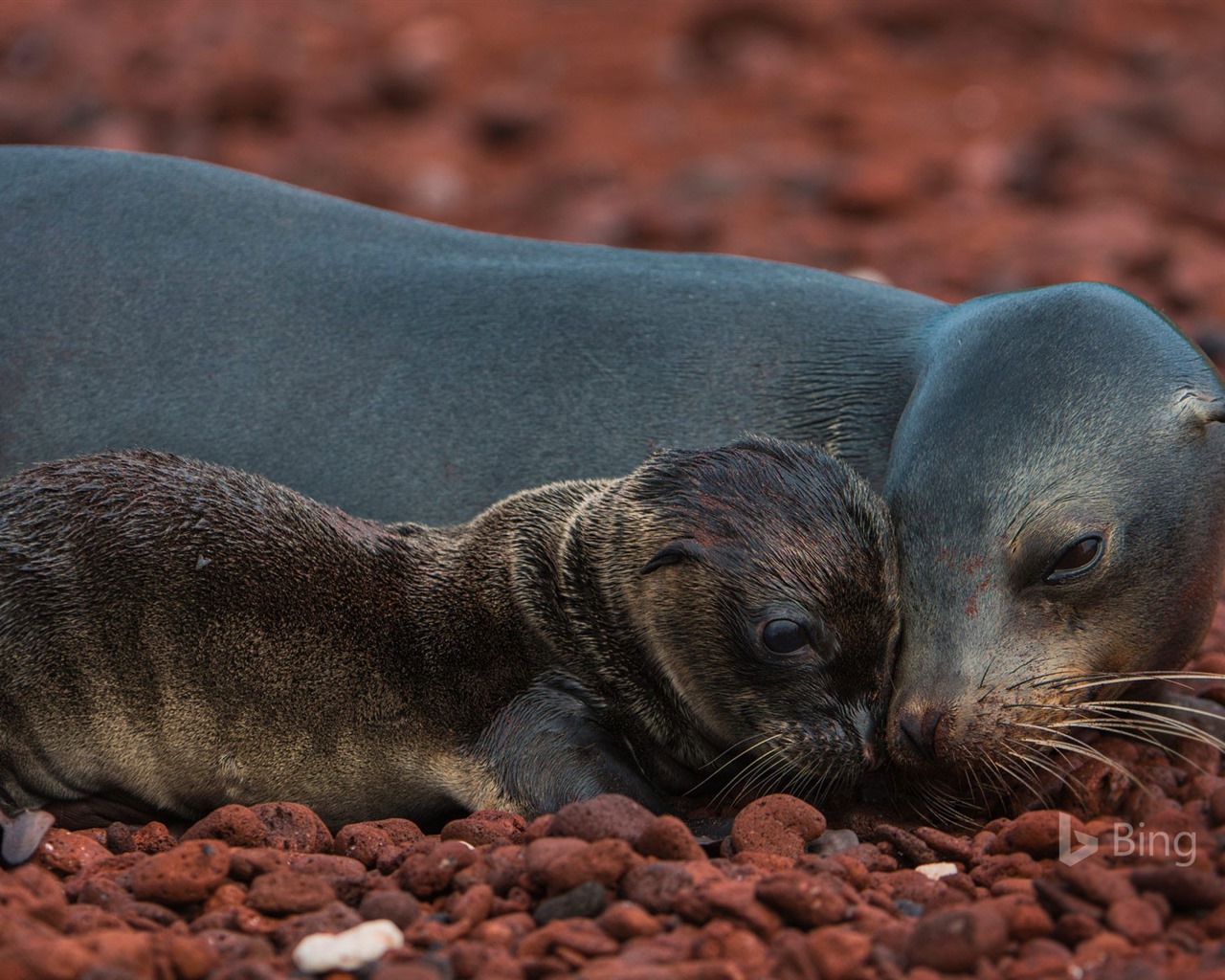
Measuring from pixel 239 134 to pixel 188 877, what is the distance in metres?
8.79

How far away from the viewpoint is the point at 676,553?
4746mm

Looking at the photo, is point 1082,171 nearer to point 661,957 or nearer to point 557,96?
point 557,96

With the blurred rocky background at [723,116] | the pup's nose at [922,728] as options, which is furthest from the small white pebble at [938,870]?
the blurred rocky background at [723,116]

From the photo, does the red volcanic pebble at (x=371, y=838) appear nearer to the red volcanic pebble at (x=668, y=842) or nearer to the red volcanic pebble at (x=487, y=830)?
the red volcanic pebble at (x=487, y=830)

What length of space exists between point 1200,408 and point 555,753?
2.11 meters

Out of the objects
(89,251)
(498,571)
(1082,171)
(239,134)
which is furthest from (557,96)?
(498,571)

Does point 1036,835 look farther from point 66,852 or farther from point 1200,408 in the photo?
point 66,852

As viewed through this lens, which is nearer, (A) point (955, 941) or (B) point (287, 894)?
(A) point (955, 941)

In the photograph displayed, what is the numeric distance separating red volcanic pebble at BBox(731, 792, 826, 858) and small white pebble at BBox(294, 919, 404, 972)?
1.07 metres

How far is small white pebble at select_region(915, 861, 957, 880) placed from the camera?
418 cm

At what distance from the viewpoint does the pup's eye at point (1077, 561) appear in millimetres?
4895

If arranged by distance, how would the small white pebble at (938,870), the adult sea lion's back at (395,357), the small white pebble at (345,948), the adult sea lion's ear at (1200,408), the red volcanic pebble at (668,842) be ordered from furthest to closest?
the adult sea lion's back at (395,357) < the adult sea lion's ear at (1200,408) < the small white pebble at (938,870) < the red volcanic pebble at (668,842) < the small white pebble at (345,948)

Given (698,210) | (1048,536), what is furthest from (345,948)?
(698,210)

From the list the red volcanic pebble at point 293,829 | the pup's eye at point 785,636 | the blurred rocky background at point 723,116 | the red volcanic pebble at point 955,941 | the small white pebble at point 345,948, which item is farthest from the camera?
the blurred rocky background at point 723,116
